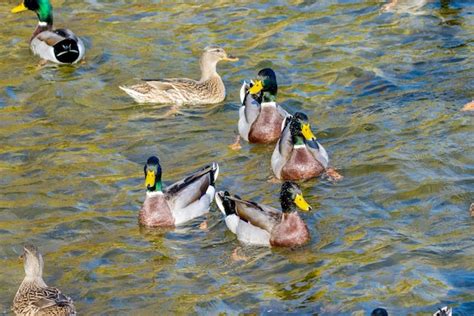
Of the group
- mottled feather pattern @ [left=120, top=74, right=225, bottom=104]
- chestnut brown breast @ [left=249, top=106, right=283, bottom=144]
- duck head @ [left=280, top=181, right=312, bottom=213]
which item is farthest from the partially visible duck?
mottled feather pattern @ [left=120, top=74, right=225, bottom=104]

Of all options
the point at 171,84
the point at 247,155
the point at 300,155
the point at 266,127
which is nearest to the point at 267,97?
the point at 266,127

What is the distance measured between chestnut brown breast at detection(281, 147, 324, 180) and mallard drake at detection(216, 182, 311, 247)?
1254mm

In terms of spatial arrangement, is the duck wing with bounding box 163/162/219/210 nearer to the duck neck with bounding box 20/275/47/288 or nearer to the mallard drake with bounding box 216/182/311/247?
the mallard drake with bounding box 216/182/311/247

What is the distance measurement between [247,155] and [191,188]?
1.78 meters

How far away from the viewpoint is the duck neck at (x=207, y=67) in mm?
16656

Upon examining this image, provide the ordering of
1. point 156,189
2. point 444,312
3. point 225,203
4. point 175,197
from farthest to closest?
point 175,197 → point 156,189 → point 225,203 → point 444,312

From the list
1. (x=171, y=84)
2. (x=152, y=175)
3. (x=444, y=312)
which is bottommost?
(x=171, y=84)

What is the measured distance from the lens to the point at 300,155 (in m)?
13.6

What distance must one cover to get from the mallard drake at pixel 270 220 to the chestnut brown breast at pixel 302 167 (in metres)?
1.25

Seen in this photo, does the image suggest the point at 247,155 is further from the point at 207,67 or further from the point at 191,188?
the point at 207,67

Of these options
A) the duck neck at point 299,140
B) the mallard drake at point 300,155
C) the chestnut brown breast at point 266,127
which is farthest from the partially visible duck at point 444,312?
the chestnut brown breast at point 266,127

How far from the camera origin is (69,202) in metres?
13.1

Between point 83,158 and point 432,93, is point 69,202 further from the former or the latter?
point 432,93

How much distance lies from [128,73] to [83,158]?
3.17 meters
